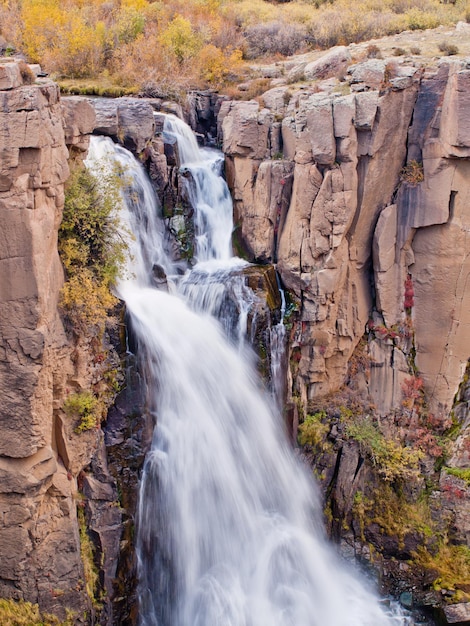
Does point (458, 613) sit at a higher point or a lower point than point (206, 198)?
lower

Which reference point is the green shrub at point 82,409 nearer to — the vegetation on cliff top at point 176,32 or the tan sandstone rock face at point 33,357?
the tan sandstone rock face at point 33,357

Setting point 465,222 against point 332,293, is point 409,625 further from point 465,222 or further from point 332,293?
point 465,222

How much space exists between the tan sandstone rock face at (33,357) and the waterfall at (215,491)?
1.76 meters

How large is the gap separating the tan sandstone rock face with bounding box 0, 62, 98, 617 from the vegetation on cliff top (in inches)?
363

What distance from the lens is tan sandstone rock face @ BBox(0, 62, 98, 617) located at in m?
8.16

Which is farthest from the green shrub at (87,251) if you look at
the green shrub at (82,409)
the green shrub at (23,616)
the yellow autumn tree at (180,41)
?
the yellow autumn tree at (180,41)

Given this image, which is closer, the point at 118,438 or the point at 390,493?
the point at 118,438

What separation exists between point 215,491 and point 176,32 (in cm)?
1481

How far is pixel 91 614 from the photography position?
9461 mm

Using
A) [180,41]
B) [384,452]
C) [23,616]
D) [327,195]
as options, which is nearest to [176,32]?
[180,41]

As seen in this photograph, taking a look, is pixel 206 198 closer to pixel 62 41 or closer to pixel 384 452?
pixel 384 452

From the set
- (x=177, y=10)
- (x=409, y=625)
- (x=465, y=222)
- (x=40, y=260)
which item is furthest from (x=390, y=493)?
(x=177, y=10)

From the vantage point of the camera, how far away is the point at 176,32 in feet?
62.7

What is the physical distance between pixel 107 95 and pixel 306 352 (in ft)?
30.2
